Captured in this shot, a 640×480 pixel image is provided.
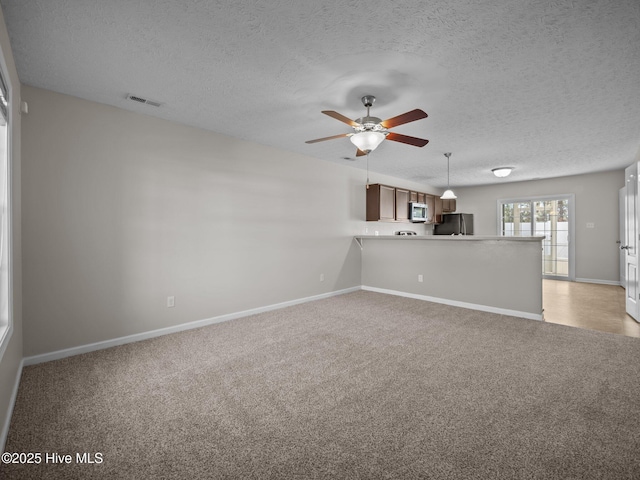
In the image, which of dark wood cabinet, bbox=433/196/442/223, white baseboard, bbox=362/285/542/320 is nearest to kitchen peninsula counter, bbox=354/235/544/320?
white baseboard, bbox=362/285/542/320

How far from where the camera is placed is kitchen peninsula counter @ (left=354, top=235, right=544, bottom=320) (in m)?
3.98

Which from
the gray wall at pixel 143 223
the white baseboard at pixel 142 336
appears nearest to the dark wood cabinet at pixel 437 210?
the gray wall at pixel 143 223

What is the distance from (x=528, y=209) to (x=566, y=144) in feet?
11.7

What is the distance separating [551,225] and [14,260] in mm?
8991

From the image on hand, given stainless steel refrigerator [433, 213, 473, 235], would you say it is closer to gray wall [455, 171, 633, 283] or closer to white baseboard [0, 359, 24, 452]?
gray wall [455, 171, 633, 283]

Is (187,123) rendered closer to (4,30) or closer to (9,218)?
(4,30)

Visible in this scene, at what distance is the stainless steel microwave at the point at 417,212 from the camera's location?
6.71 metres

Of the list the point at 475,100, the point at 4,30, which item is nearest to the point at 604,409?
the point at 475,100

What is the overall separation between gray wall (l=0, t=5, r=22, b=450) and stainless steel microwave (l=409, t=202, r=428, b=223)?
616cm

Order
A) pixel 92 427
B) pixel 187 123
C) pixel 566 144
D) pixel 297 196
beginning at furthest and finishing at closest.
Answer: pixel 297 196 → pixel 566 144 → pixel 187 123 → pixel 92 427

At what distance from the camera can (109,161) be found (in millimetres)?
2980

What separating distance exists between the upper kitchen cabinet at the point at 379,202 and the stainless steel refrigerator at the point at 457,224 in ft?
8.73

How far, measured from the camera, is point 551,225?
7016mm

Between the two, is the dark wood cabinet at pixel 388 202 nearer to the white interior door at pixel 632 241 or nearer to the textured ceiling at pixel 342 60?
the textured ceiling at pixel 342 60
